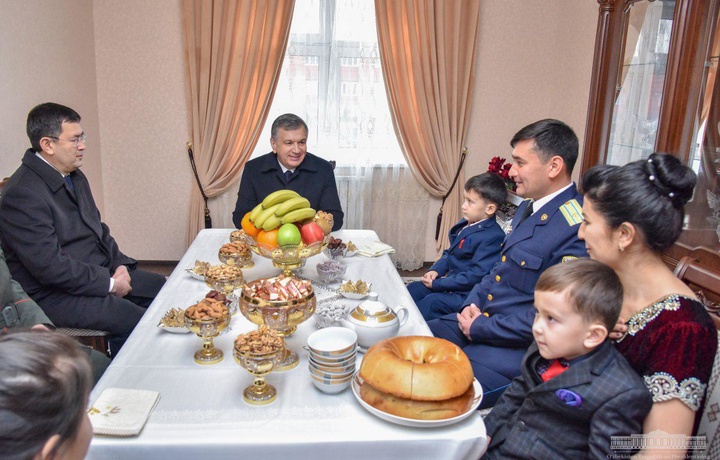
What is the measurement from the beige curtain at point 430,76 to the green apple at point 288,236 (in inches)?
88.4

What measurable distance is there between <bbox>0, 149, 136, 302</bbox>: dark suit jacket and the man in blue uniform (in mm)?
1492

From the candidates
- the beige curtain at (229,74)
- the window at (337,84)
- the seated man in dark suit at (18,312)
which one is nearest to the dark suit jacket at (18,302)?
the seated man in dark suit at (18,312)

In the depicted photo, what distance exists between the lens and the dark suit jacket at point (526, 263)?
168 centimetres

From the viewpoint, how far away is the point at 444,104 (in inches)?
151

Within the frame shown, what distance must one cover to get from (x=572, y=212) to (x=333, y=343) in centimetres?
96

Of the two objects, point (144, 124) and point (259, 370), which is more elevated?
point (144, 124)

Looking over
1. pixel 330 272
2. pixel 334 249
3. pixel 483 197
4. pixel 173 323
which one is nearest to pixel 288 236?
pixel 330 272

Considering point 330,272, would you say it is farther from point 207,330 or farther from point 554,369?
point 554,369

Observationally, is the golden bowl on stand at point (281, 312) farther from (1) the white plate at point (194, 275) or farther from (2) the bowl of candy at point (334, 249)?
(2) the bowl of candy at point (334, 249)

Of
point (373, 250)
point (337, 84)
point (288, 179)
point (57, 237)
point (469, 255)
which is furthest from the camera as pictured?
point (337, 84)

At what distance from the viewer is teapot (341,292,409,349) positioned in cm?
136

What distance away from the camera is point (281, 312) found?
4.27ft

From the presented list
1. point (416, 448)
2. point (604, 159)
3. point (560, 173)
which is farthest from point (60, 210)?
point (604, 159)

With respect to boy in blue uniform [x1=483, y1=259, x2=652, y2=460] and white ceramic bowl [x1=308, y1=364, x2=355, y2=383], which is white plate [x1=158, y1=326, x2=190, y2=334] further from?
boy in blue uniform [x1=483, y1=259, x2=652, y2=460]
